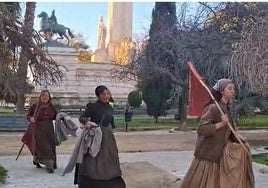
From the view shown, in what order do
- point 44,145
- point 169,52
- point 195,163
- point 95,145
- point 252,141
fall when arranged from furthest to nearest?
point 169,52 → point 252,141 → point 44,145 → point 95,145 → point 195,163

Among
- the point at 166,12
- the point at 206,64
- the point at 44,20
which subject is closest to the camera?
the point at 206,64

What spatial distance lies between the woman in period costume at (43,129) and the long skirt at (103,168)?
395 centimetres

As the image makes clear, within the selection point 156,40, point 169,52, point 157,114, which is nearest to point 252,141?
point 169,52

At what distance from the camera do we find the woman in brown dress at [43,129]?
10.8 m

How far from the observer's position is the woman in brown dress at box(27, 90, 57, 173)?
10805 millimetres

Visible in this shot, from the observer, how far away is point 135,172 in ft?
34.7

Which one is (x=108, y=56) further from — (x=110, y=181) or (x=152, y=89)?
(x=110, y=181)

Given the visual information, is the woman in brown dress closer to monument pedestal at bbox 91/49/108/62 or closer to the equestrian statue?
the equestrian statue

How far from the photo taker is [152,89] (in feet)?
101

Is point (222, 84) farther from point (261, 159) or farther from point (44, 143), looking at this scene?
point (261, 159)

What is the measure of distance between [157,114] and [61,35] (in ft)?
61.1

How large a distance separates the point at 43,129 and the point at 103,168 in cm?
437

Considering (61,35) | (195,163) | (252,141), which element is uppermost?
(61,35)

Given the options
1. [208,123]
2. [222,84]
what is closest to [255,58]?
[222,84]
